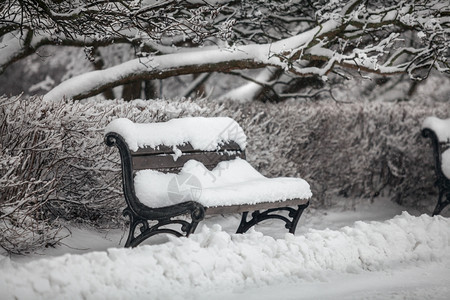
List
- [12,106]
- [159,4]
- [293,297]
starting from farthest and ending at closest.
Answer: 1. [159,4]
2. [12,106]
3. [293,297]

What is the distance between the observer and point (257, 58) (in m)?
8.18

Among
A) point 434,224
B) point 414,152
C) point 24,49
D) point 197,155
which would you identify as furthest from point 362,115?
point 24,49

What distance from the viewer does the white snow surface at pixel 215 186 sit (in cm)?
507

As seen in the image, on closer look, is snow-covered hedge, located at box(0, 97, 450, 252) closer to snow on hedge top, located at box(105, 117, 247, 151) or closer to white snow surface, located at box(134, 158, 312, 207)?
snow on hedge top, located at box(105, 117, 247, 151)

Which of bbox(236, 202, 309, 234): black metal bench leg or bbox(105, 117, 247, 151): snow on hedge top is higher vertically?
bbox(105, 117, 247, 151): snow on hedge top

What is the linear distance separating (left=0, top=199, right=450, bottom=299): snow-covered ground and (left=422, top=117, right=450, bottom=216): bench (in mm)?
1999

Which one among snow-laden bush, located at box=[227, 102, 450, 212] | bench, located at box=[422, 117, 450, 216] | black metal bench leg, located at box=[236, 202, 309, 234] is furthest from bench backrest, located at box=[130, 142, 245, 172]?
bench, located at box=[422, 117, 450, 216]

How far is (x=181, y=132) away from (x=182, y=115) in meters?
1.23

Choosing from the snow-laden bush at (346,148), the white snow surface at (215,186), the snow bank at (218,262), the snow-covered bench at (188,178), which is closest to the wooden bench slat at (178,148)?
the snow-covered bench at (188,178)

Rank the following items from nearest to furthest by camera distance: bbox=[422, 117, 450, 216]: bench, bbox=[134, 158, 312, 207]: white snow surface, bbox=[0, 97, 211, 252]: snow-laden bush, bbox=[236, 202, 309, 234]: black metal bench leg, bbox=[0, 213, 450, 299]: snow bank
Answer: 1. bbox=[0, 213, 450, 299]: snow bank
2. bbox=[0, 97, 211, 252]: snow-laden bush
3. bbox=[134, 158, 312, 207]: white snow surface
4. bbox=[236, 202, 309, 234]: black metal bench leg
5. bbox=[422, 117, 450, 216]: bench

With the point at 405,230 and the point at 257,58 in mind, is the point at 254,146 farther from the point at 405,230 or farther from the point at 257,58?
the point at 405,230

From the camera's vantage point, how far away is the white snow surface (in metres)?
5.07

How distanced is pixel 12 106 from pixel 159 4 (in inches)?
68.9

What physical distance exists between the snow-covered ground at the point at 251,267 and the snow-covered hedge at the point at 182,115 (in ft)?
1.22
